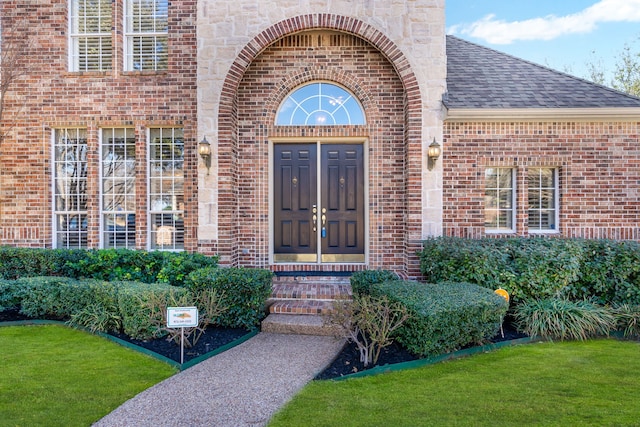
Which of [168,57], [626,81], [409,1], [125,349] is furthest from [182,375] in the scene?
[626,81]

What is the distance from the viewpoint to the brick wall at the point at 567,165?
6547 mm

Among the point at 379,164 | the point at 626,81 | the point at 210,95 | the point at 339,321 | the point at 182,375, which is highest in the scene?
the point at 626,81

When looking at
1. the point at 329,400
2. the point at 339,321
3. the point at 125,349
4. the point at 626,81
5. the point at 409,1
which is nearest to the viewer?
the point at 329,400

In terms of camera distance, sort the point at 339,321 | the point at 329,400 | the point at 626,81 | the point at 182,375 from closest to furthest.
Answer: the point at 329,400 < the point at 182,375 < the point at 339,321 < the point at 626,81

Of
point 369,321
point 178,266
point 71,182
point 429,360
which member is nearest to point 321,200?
point 178,266

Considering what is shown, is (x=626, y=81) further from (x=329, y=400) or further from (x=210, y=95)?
(x=329, y=400)

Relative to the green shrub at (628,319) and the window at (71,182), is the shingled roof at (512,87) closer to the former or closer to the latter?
the green shrub at (628,319)

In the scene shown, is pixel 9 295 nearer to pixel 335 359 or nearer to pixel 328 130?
pixel 335 359

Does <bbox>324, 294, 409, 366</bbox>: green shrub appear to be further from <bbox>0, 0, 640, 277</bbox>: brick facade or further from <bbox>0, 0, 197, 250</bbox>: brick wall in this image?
<bbox>0, 0, 197, 250</bbox>: brick wall

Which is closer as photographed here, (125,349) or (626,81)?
(125,349)

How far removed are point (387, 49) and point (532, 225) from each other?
13.8 feet

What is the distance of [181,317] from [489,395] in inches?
127

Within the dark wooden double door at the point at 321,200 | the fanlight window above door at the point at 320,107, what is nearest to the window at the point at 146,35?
the fanlight window above door at the point at 320,107

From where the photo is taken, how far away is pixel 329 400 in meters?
3.23
